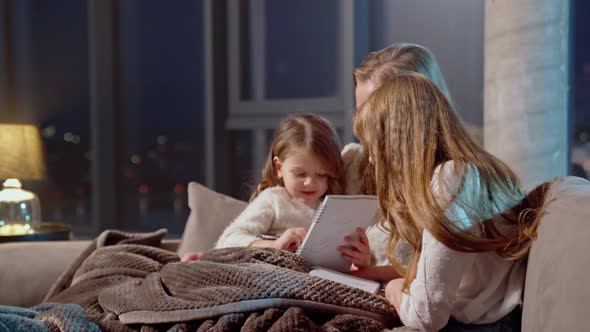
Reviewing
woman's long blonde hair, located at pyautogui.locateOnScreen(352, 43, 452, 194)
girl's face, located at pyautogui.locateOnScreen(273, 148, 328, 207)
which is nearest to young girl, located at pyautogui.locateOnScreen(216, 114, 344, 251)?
girl's face, located at pyautogui.locateOnScreen(273, 148, 328, 207)

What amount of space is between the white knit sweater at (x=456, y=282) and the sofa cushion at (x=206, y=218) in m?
0.86

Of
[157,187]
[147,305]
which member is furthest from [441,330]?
[157,187]

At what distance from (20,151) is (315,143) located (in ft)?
5.24

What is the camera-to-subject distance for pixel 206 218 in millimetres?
1977

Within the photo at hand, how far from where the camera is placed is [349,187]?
69.4 inches

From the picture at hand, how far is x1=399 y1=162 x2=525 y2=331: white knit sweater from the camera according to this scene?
1125mm

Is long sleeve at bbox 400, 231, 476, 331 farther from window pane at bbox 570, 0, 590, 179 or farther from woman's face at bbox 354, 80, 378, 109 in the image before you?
window pane at bbox 570, 0, 590, 179

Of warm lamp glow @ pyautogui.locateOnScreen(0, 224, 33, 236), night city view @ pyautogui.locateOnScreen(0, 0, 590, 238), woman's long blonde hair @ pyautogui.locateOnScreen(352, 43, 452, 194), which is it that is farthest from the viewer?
night city view @ pyautogui.locateOnScreen(0, 0, 590, 238)

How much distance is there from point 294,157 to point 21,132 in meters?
1.56

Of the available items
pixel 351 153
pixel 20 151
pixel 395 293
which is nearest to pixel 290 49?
pixel 20 151

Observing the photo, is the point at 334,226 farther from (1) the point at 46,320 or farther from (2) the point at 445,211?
(1) the point at 46,320

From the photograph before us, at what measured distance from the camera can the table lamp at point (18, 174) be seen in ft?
8.07

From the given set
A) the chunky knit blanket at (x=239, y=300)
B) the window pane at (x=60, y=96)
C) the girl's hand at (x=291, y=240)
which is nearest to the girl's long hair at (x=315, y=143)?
the girl's hand at (x=291, y=240)

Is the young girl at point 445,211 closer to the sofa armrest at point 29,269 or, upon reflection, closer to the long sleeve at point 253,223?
the long sleeve at point 253,223
